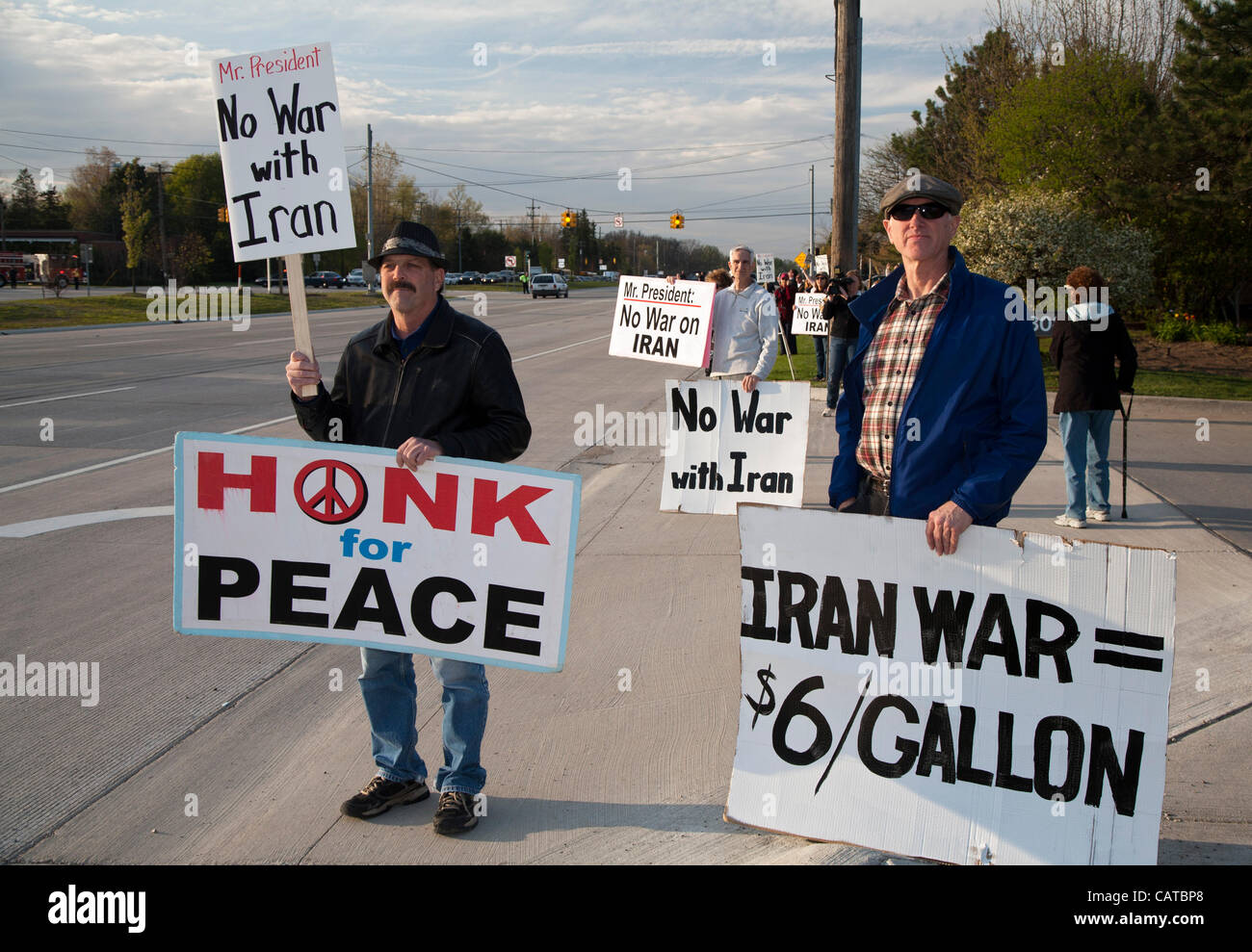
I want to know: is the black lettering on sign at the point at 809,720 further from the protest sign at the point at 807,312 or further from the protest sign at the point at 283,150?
the protest sign at the point at 807,312

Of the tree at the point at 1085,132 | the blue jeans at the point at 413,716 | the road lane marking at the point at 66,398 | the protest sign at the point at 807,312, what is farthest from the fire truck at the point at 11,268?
the blue jeans at the point at 413,716

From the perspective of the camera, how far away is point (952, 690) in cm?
322

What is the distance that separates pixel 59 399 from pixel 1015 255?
17375mm

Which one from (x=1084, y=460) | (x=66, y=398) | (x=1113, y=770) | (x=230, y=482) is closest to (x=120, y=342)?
(x=66, y=398)

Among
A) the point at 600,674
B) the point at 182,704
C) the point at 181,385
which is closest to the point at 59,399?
the point at 181,385

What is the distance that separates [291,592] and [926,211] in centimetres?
261

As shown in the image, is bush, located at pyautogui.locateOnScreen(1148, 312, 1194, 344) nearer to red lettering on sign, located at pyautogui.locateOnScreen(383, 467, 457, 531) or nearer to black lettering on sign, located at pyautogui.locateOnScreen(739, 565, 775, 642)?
black lettering on sign, located at pyautogui.locateOnScreen(739, 565, 775, 642)

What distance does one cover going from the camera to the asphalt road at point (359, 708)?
354 centimetres

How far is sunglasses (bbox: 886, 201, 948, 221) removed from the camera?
3.27m

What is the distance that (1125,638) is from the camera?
308cm

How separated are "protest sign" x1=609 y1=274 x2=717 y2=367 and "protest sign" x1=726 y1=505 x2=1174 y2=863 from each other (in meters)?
5.49

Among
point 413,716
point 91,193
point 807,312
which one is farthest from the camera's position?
point 91,193

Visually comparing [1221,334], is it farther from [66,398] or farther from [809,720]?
[809,720]

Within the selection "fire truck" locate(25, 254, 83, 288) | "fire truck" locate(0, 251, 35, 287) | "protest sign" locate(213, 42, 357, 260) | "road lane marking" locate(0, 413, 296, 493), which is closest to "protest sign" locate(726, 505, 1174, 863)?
"protest sign" locate(213, 42, 357, 260)
